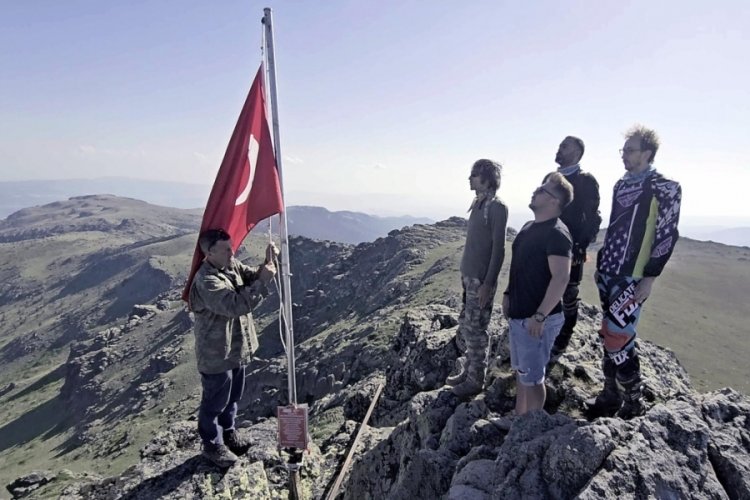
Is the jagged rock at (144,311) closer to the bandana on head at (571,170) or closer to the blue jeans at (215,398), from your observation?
the blue jeans at (215,398)

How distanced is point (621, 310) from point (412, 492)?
298cm

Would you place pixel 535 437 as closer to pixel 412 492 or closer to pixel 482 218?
pixel 412 492

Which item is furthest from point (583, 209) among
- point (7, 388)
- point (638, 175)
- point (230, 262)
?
point (7, 388)

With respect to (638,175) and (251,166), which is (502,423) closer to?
(638,175)

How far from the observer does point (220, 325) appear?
553 centimetres

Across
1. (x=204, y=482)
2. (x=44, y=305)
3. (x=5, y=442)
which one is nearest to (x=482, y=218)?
(x=204, y=482)

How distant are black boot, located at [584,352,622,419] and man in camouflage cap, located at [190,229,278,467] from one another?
403 cm

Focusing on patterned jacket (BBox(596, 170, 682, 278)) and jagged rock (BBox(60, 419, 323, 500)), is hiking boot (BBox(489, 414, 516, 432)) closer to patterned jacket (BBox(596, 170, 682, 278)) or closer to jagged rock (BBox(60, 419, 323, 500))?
patterned jacket (BBox(596, 170, 682, 278))

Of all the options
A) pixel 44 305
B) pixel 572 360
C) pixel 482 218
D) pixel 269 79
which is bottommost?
pixel 44 305

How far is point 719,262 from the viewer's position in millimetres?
60469

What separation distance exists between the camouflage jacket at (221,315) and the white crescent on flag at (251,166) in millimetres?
862

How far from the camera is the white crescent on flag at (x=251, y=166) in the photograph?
5.73 meters

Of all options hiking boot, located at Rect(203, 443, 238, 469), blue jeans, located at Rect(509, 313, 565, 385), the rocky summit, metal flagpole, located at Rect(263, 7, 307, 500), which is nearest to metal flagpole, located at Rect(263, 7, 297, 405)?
metal flagpole, located at Rect(263, 7, 307, 500)

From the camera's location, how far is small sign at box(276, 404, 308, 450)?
586 centimetres
